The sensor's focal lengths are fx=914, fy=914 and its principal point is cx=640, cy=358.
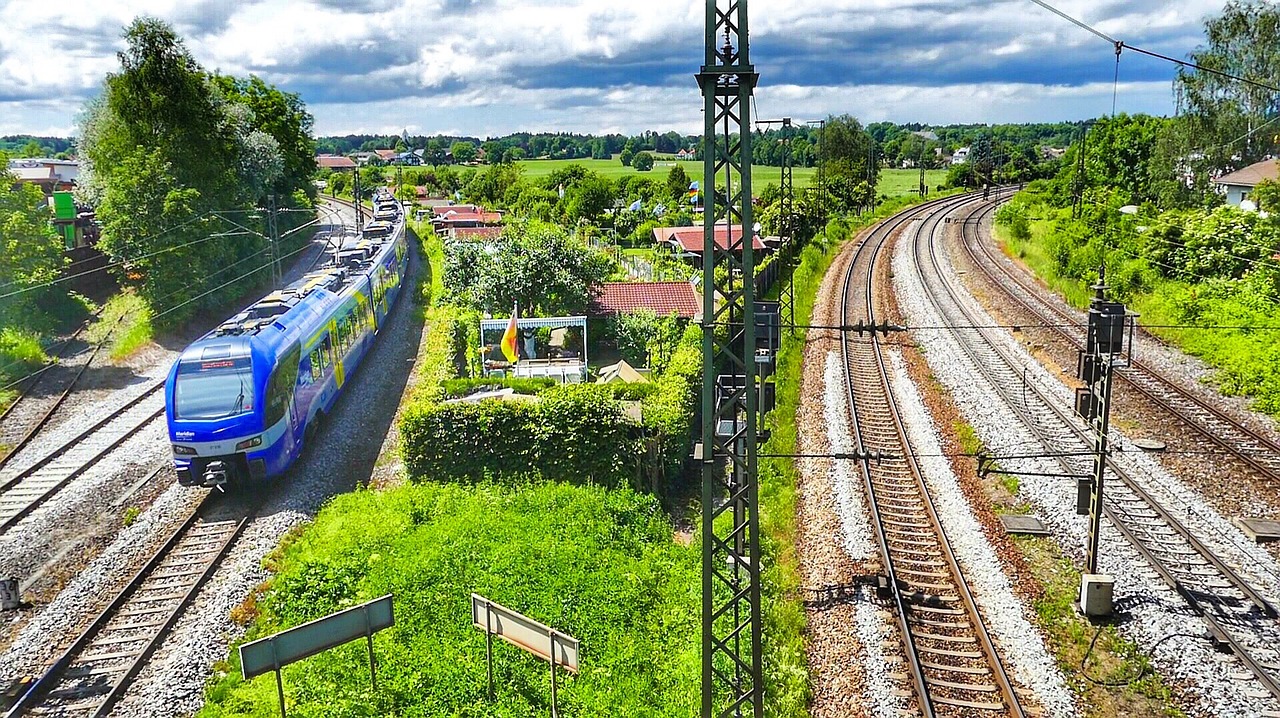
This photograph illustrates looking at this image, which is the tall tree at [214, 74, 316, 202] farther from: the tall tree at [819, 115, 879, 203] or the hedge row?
the tall tree at [819, 115, 879, 203]

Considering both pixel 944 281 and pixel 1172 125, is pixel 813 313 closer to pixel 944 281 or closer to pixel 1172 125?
pixel 944 281

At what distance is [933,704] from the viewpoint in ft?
37.6

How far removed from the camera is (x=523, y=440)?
1853 cm

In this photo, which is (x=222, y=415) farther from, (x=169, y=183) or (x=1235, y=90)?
(x=1235, y=90)

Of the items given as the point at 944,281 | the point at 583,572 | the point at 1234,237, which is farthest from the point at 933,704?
the point at 944,281

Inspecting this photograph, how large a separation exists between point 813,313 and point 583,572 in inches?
918

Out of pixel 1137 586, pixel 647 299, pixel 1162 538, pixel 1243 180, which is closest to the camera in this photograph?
pixel 1137 586

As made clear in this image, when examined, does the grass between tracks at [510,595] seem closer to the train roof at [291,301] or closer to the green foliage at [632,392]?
the green foliage at [632,392]

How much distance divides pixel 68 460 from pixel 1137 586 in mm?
21160

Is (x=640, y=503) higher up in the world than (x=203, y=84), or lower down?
lower down

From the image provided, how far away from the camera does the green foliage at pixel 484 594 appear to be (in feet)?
36.8

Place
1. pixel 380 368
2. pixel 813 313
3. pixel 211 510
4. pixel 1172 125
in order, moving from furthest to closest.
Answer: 1. pixel 1172 125
2. pixel 813 313
3. pixel 380 368
4. pixel 211 510

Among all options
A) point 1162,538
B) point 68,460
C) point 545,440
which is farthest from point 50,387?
point 1162,538

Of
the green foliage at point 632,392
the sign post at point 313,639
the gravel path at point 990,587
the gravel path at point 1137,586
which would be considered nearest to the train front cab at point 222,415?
the green foliage at point 632,392
